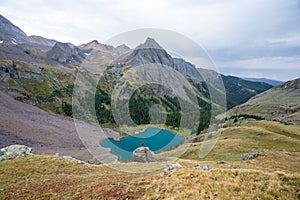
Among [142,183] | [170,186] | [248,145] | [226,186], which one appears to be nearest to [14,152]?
[142,183]

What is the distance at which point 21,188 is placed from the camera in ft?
77.3

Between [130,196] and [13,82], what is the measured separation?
213m

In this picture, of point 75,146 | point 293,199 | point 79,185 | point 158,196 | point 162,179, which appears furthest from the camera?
point 75,146

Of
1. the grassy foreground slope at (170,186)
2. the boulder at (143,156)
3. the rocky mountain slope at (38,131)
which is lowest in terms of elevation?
the rocky mountain slope at (38,131)

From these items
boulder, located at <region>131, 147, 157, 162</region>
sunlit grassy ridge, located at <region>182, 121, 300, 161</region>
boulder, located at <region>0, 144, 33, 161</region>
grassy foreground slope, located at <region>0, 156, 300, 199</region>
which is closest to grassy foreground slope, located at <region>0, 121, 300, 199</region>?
grassy foreground slope, located at <region>0, 156, 300, 199</region>

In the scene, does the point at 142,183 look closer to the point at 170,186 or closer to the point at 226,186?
the point at 170,186

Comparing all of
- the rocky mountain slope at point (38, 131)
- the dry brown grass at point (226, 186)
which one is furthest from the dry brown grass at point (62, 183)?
the rocky mountain slope at point (38, 131)

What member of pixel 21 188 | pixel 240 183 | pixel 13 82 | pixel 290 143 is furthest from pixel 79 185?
pixel 13 82

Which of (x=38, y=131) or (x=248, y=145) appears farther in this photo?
(x=38, y=131)

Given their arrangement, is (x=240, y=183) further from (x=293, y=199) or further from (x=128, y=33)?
(x=128, y=33)

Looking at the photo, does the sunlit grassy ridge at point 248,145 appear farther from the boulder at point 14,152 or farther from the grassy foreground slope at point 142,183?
the boulder at point 14,152

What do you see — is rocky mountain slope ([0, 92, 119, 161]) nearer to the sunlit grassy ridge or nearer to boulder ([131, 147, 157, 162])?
the sunlit grassy ridge

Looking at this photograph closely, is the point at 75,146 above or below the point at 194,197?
below

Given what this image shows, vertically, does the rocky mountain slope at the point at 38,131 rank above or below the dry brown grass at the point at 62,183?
below
